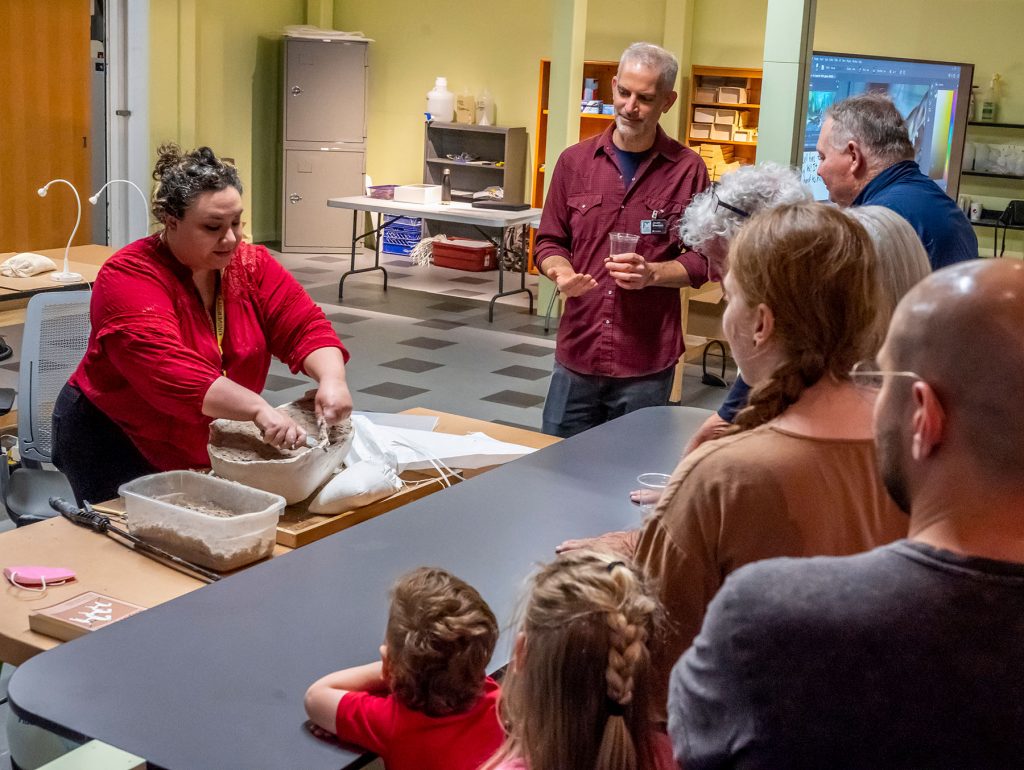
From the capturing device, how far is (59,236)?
9469 millimetres

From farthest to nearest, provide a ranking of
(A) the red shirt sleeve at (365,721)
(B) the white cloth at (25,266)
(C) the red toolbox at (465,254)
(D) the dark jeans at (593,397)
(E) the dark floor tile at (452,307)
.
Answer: (C) the red toolbox at (465,254), (E) the dark floor tile at (452,307), (B) the white cloth at (25,266), (D) the dark jeans at (593,397), (A) the red shirt sleeve at (365,721)

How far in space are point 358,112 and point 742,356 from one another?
1011 cm

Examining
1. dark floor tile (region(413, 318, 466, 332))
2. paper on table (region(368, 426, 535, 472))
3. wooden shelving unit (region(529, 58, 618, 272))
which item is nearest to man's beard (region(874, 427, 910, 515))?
paper on table (region(368, 426, 535, 472))

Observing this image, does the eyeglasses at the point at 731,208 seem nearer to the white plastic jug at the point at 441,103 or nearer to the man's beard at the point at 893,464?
the man's beard at the point at 893,464

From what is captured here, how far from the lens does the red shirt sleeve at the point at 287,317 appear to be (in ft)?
8.88

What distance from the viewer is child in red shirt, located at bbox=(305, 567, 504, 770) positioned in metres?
1.50

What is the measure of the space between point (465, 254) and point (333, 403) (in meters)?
8.27

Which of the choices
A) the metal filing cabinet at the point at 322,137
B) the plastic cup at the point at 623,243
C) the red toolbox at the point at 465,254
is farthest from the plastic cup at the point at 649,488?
the metal filing cabinet at the point at 322,137

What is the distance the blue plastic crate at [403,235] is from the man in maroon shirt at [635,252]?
7.73 m

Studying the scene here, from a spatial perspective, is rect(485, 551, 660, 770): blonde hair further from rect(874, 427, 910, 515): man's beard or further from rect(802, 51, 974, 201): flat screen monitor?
rect(802, 51, 974, 201): flat screen monitor

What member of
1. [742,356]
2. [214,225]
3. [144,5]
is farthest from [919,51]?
[742,356]

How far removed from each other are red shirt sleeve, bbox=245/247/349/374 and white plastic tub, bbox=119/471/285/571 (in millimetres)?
501

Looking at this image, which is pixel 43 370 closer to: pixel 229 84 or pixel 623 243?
pixel 623 243

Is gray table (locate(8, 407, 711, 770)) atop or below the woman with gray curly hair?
below
